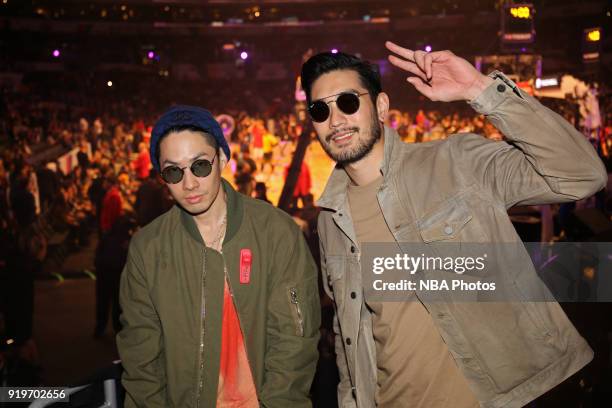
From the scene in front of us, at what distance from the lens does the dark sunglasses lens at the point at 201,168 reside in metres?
2.50

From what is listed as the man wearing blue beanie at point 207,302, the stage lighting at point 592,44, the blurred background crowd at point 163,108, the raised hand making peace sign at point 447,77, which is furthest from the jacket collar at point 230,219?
the stage lighting at point 592,44

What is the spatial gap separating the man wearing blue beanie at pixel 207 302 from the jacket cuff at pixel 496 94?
104 cm

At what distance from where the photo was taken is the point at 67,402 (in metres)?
2.63

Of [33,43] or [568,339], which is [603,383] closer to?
[568,339]

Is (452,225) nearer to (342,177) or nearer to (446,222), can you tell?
(446,222)

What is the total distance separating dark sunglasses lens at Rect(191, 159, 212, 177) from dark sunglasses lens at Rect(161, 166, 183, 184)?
67 millimetres

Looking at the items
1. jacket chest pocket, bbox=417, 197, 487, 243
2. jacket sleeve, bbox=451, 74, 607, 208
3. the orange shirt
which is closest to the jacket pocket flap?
jacket chest pocket, bbox=417, 197, 487, 243

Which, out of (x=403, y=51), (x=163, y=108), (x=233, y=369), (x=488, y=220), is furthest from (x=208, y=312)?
(x=163, y=108)

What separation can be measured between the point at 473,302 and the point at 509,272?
207 mm

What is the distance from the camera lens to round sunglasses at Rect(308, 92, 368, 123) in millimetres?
2566

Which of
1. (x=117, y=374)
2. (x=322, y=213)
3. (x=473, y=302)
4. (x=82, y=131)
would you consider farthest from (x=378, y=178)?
(x=82, y=131)

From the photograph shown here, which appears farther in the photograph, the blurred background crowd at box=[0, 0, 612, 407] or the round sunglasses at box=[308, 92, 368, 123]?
the blurred background crowd at box=[0, 0, 612, 407]

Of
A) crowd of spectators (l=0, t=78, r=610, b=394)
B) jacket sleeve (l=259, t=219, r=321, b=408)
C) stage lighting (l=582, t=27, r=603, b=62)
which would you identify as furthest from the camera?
stage lighting (l=582, t=27, r=603, b=62)

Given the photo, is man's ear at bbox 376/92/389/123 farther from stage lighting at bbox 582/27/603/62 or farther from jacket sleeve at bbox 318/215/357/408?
stage lighting at bbox 582/27/603/62
